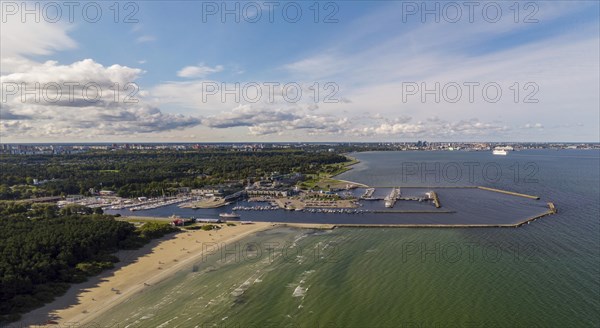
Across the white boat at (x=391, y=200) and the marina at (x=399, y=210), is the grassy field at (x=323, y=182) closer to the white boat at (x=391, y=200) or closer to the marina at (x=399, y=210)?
the marina at (x=399, y=210)

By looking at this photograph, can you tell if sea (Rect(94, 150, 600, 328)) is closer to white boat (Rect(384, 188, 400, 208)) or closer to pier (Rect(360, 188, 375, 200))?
white boat (Rect(384, 188, 400, 208))

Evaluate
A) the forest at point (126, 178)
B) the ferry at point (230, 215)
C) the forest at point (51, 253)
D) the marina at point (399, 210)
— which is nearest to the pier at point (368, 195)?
the marina at point (399, 210)

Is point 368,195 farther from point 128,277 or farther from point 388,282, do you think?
point 128,277

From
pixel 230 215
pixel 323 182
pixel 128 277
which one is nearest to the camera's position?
pixel 128 277

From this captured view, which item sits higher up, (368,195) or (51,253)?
(51,253)

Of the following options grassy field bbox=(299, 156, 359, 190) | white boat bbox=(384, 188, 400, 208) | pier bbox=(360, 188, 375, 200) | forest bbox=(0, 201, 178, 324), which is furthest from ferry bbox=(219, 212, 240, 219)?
grassy field bbox=(299, 156, 359, 190)

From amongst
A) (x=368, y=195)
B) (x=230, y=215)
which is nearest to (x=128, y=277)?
(x=230, y=215)
